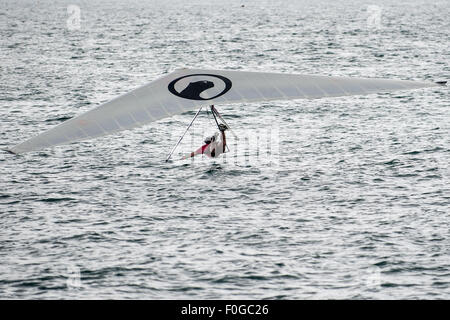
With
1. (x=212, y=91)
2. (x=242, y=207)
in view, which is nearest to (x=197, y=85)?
(x=212, y=91)

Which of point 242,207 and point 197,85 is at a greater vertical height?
point 197,85

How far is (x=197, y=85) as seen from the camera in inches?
2185

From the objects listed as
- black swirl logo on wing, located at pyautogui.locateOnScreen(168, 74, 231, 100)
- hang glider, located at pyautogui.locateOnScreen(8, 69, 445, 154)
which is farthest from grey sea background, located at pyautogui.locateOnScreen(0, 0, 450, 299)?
black swirl logo on wing, located at pyautogui.locateOnScreen(168, 74, 231, 100)

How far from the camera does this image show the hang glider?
169ft

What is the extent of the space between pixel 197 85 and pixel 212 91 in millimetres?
1159

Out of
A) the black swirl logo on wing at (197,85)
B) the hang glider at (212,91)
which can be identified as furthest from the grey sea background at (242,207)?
the black swirl logo on wing at (197,85)

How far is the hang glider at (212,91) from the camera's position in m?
51.4

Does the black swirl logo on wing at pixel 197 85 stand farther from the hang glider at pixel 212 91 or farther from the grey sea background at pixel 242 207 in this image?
the grey sea background at pixel 242 207

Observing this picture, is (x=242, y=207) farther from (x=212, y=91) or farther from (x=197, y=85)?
(x=197, y=85)
